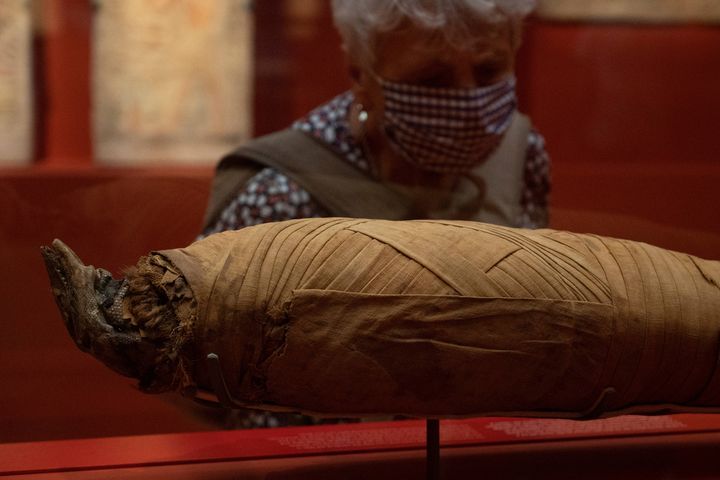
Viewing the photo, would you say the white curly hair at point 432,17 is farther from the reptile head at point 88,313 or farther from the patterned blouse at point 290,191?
the reptile head at point 88,313

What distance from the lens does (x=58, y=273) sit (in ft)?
3.97

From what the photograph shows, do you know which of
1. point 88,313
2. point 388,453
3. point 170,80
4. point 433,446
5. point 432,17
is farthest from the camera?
point 170,80

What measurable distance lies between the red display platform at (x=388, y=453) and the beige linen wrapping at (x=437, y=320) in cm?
21

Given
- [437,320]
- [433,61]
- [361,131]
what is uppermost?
[433,61]

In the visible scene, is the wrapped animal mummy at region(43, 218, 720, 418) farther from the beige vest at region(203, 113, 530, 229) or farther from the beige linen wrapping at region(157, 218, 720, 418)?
the beige vest at region(203, 113, 530, 229)

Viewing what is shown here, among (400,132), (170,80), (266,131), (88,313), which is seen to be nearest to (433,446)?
(88,313)

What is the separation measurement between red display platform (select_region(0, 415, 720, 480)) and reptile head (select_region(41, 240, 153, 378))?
0.33 meters

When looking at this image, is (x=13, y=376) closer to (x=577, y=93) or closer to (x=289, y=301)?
(x=289, y=301)

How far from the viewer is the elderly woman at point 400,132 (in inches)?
71.3

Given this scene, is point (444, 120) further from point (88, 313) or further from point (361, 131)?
point (88, 313)

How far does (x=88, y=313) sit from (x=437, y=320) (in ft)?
1.52

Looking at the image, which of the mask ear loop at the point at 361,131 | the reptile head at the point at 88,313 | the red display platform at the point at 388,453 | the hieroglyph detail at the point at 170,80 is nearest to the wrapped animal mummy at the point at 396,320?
the reptile head at the point at 88,313

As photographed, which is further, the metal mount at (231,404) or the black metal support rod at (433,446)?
the black metal support rod at (433,446)

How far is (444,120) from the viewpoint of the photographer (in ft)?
5.99
